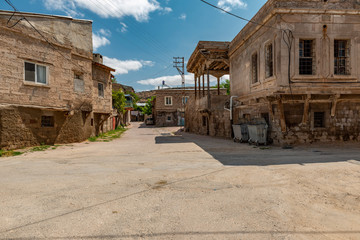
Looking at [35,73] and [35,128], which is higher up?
[35,73]

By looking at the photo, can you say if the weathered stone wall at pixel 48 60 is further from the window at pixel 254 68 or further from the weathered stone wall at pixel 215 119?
the window at pixel 254 68

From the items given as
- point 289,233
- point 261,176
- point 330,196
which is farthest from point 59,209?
→ point 330,196

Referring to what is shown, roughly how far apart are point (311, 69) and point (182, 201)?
11.0m

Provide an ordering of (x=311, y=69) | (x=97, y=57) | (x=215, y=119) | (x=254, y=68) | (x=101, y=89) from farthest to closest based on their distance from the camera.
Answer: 1. (x=215, y=119)
2. (x=101, y=89)
3. (x=97, y=57)
4. (x=254, y=68)
5. (x=311, y=69)

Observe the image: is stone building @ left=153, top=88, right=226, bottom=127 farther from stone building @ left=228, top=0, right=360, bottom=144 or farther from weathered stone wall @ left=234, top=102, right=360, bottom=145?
weathered stone wall @ left=234, top=102, right=360, bottom=145

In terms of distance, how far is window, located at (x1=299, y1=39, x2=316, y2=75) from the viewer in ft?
36.1

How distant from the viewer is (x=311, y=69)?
11.0 meters

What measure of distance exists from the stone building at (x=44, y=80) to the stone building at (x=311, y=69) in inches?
487

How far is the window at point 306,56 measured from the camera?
11.0 m

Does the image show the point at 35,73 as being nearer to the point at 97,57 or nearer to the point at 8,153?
the point at 8,153

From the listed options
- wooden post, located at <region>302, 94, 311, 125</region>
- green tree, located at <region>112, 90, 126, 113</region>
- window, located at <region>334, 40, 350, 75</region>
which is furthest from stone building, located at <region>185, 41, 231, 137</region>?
green tree, located at <region>112, 90, 126, 113</region>

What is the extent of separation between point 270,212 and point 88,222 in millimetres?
3079

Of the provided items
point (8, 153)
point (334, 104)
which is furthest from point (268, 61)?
point (8, 153)

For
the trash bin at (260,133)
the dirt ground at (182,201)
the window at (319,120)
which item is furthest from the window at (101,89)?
the window at (319,120)
